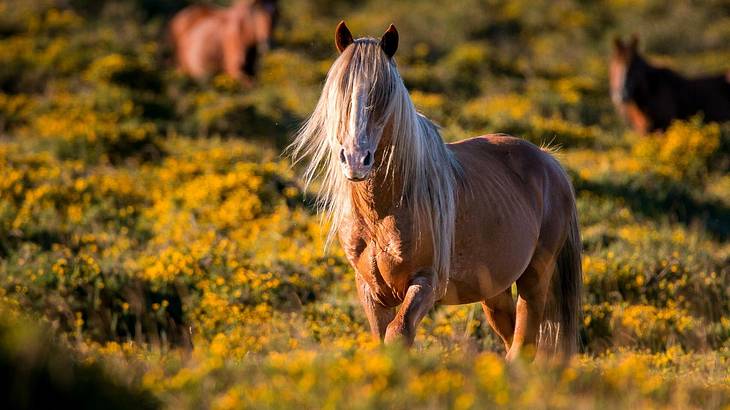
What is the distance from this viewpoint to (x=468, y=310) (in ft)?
20.8

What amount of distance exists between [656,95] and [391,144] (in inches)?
437

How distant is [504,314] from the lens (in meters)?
5.48

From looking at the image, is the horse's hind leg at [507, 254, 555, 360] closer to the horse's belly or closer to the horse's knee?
the horse's belly

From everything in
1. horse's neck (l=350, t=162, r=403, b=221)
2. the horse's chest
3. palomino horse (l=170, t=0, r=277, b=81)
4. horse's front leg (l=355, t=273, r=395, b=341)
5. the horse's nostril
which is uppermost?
palomino horse (l=170, t=0, r=277, b=81)

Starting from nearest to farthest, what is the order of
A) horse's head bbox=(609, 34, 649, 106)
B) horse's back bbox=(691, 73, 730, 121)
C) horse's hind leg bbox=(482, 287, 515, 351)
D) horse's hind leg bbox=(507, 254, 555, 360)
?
1. horse's hind leg bbox=(507, 254, 555, 360)
2. horse's hind leg bbox=(482, 287, 515, 351)
3. horse's head bbox=(609, 34, 649, 106)
4. horse's back bbox=(691, 73, 730, 121)

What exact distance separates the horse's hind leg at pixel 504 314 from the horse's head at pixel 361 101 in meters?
1.72

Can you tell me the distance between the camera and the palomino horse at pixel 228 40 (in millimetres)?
15820

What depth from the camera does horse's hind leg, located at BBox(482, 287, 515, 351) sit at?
545 centimetres

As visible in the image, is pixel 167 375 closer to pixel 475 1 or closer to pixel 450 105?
pixel 450 105

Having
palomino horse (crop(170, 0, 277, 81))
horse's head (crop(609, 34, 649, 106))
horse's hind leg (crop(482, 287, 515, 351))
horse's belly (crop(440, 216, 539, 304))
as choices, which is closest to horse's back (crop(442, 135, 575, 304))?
horse's belly (crop(440, 216, 539, 304))

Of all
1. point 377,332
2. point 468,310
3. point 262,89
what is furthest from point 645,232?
point 262,89

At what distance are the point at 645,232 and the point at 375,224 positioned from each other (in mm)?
4851

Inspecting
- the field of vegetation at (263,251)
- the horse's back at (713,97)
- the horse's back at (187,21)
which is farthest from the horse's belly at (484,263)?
the horse's back at (187,21)

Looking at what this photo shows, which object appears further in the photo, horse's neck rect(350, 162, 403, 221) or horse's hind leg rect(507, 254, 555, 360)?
horse's hind leg rect(507, 254, 555, 360)
